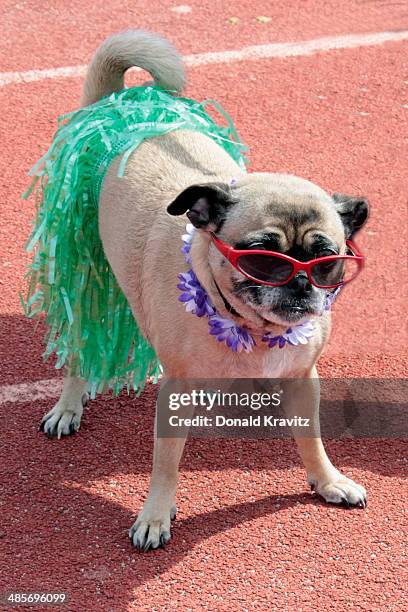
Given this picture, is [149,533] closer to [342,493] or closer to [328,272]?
[342,493]

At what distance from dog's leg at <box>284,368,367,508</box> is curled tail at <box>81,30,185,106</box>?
5.69 ft

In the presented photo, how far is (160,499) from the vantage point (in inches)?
165

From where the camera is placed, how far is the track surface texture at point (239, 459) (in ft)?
13.1

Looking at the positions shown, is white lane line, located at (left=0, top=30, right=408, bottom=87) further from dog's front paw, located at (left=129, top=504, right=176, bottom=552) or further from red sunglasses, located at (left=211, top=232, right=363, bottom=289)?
red sunglasses, located at (left=211, top=232, right=363, bottom=289)

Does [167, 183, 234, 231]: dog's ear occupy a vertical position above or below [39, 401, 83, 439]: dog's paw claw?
above

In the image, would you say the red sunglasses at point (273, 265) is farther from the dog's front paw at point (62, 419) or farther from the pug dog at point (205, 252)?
the dog's front paw at point (62, 419)

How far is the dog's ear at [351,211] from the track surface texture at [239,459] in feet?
4.47

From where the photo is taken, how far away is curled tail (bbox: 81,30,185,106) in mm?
4699

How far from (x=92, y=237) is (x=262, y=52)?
167 inches

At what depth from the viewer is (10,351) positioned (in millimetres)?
5348

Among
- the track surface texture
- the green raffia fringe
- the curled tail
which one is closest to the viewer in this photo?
the track surface texture

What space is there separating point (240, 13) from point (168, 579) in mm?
6250

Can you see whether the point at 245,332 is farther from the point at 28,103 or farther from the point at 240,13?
the point at 240,13

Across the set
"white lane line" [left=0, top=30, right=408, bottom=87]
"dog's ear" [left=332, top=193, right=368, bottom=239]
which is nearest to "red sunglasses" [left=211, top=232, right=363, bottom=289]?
"dog's ear" [left=332, top=193, right=368, bottom=239]
